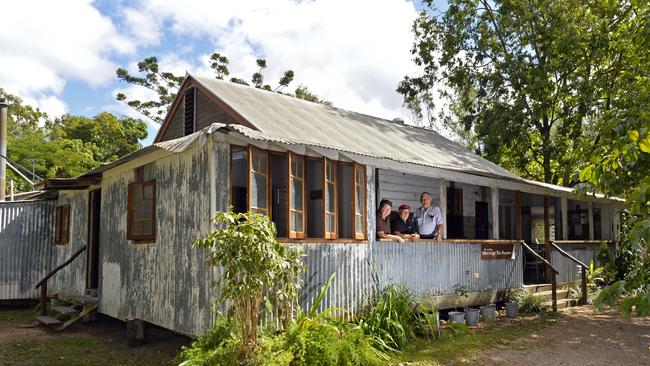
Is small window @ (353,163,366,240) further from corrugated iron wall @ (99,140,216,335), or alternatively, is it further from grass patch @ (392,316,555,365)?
corrugated iron wall @ (99,140,216,335)

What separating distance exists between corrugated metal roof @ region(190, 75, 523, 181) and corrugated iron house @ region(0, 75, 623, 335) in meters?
0.06

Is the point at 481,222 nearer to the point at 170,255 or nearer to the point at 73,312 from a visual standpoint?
the point at 170,255

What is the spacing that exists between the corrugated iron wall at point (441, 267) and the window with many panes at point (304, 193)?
2.88 feet

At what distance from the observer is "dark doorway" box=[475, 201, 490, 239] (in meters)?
16.0

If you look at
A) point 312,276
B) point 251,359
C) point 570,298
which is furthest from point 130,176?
point 570,298

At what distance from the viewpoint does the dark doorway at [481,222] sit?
1600 centimetres

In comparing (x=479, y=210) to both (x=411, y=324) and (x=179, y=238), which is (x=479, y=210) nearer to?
(x=411, y=324)

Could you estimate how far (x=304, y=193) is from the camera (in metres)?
8.02

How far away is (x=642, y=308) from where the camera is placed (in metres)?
2.53

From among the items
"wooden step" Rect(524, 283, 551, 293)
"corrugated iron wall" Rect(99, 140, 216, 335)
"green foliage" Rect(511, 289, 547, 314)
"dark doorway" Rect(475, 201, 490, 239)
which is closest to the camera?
"corrugated iron wall" Rect(99, 140, 216, 335)

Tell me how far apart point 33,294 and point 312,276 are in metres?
9.54

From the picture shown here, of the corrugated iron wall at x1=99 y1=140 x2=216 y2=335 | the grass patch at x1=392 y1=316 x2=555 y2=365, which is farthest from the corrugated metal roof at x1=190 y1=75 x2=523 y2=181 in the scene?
the grass patch at x1=392 y1=316 x2=555 y2=365

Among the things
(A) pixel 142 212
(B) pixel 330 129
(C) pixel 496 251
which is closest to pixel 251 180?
(A) pixel 142 212

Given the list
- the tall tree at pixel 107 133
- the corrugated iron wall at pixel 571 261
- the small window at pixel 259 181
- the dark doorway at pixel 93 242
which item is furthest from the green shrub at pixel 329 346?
the tall tree at pixel 107 133
